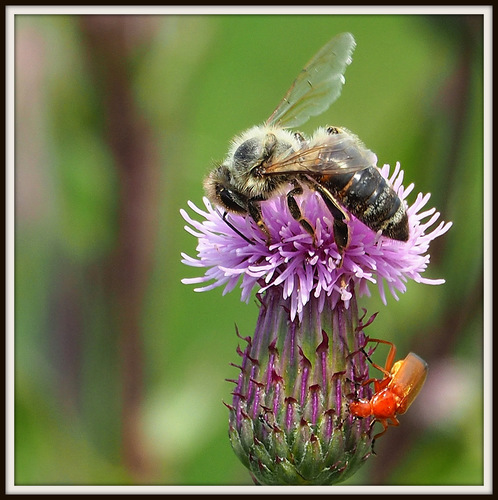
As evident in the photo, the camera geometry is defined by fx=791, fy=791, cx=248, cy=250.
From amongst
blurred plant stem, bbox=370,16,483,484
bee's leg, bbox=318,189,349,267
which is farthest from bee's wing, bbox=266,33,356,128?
blurred plant stem, bbox=370,16,483,484

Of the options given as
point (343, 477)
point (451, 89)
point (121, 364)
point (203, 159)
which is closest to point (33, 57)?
point (203, 159)

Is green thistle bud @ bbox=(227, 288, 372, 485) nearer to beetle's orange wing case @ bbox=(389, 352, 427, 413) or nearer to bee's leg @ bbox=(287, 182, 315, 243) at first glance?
beetle's orange wing case @ bbox=(389, 352, 427, 413)

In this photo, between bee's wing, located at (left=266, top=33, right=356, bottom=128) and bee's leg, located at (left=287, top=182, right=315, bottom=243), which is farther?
bee's wing, located at (left=266, top=33, right=356, bottom=128)

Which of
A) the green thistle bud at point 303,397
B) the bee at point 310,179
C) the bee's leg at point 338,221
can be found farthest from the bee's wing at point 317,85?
the green thistle bud at point 303,397

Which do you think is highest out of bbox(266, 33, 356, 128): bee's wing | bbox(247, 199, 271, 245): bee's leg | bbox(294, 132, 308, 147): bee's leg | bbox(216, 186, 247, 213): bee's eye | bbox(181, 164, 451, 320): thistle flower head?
bbox(266, 33, 356, 128): bee's wing

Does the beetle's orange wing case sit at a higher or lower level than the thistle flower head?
lower

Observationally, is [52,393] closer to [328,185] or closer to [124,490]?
[124,490]
